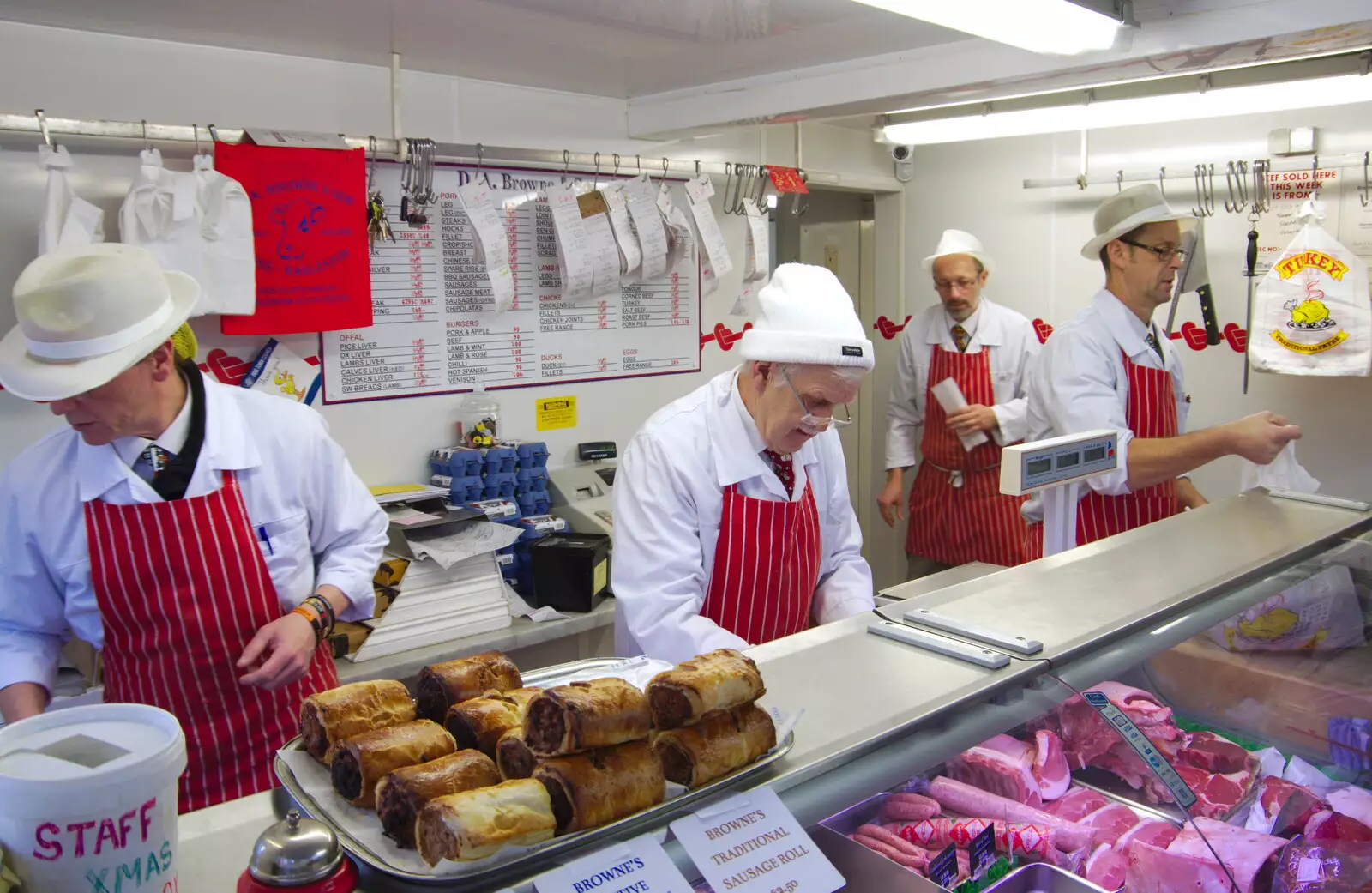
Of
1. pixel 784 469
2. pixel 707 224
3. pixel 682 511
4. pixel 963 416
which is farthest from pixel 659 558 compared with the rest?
pixel 963 416

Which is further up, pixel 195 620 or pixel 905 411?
pixel 905 411

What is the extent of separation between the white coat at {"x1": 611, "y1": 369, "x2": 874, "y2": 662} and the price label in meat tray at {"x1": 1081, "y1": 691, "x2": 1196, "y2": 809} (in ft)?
2.57

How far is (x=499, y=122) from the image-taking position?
4.21 meters

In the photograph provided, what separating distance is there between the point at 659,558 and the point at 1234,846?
4.20 feet

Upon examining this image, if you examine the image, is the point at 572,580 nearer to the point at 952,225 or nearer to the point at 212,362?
the point at 212,362

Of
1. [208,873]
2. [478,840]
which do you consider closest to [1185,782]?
[478,840]

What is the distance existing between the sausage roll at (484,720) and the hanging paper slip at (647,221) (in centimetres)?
334

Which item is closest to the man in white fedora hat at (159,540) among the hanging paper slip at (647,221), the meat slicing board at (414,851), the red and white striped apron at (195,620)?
the red and white striped apron at (195,620)

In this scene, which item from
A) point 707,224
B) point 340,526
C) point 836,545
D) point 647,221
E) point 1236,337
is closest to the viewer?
point 340,526

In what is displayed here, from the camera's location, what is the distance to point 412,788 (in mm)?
1062

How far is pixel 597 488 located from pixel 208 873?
3.28 meters

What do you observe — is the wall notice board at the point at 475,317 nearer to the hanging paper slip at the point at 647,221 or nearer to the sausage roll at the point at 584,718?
the hanging paper slip at the point at 647,221

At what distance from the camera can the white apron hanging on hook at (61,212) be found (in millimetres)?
2906

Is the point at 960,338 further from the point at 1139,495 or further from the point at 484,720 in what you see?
the point at 484,720
